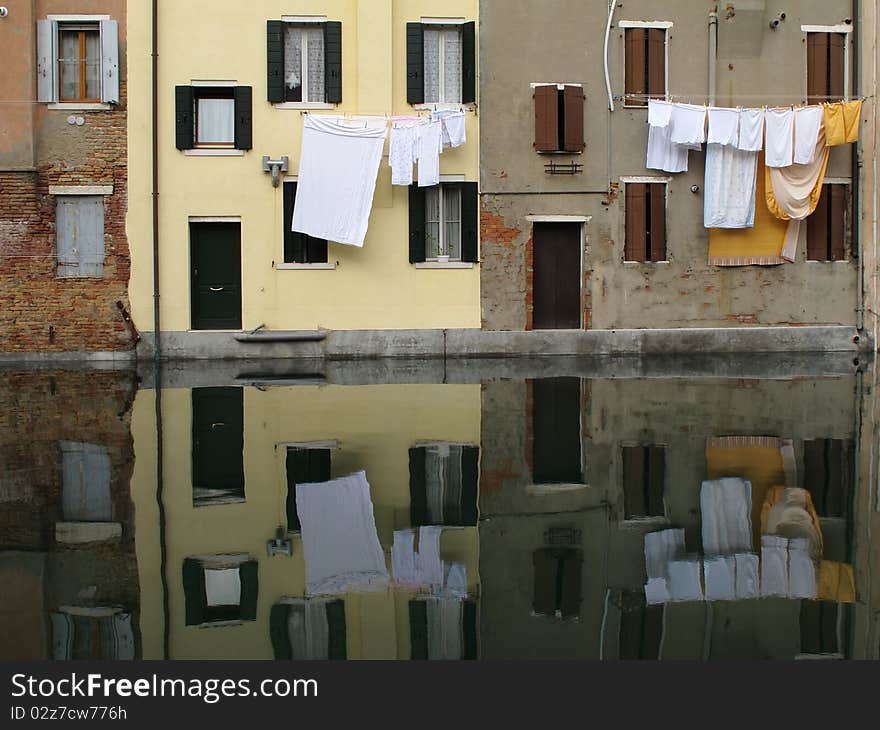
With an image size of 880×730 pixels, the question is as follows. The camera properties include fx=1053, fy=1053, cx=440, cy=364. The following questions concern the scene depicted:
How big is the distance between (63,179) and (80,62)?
2.20 meters

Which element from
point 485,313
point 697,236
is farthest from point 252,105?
point 697,236

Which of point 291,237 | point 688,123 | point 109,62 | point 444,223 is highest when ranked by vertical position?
point 109,62

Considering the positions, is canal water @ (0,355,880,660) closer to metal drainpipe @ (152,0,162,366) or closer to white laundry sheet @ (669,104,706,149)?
metal drainpipe @ (152,0,162,366)

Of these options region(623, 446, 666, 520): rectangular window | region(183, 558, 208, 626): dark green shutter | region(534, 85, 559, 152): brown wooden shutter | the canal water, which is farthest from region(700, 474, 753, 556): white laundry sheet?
region(534, 85, 559, 152): brown wooden shutter

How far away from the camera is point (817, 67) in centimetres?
2042

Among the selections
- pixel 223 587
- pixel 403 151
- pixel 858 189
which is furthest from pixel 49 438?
pixel 858 189

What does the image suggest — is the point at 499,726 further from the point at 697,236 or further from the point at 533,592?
the point at 697,236

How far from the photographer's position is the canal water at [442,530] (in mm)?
4281

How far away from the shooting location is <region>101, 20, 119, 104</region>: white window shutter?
19.1 metres

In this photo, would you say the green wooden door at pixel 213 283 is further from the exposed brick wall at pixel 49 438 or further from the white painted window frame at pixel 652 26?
the white painted window frame at pixel 652 26

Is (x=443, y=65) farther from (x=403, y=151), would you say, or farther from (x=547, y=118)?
(x=547, y=118)

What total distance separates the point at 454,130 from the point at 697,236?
5141 millimetres

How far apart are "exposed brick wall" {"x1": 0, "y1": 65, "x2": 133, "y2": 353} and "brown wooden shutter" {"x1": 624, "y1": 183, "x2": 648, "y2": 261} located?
948 cm

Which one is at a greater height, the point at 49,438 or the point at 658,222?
the point at 658,222
